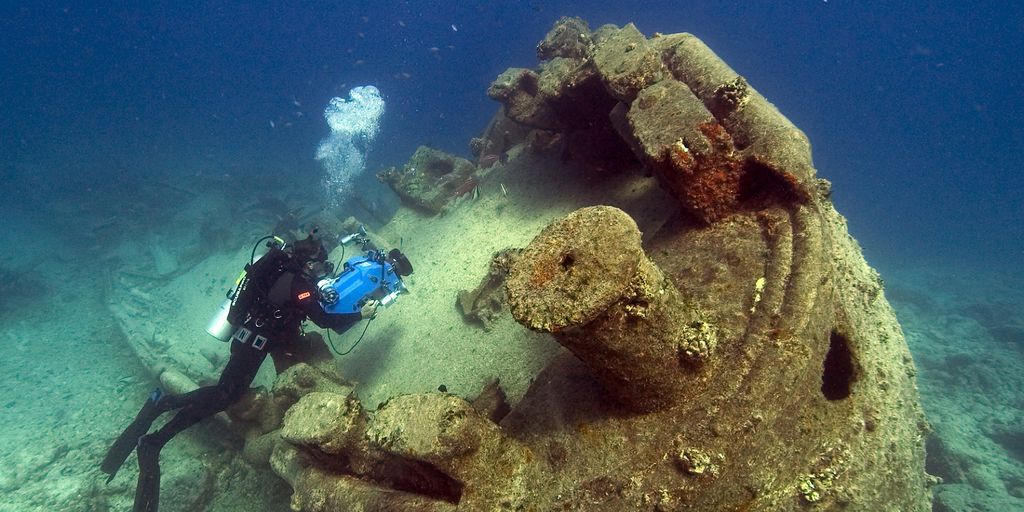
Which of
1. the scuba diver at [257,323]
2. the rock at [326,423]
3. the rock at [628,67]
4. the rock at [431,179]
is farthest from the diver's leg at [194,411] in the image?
the rock at [628,67]

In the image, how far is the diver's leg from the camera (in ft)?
18.6

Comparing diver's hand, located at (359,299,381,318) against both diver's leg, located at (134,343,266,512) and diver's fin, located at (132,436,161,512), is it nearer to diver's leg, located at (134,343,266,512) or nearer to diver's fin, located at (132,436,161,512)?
diver's leg, located at (134,343,266,512)

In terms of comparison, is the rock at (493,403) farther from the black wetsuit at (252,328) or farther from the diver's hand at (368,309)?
the black wetsuit at (252,328)

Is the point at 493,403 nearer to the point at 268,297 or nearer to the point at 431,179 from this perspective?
the point at 268,297

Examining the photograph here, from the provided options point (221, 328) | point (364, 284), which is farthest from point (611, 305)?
point (221, 328)

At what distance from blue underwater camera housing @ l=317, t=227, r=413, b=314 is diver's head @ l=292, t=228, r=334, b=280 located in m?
0.37

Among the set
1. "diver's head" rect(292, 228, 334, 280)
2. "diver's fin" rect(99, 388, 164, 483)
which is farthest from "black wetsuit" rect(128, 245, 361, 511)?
"diver's fin" rect(99, 388, 164, 483)

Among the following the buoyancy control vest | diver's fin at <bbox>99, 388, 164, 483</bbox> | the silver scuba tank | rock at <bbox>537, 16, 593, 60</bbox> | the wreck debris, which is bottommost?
diver's fin at <bbox>99, 388, 164, 483</bbox>

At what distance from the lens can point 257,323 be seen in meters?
6.01

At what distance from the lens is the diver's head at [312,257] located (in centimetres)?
617

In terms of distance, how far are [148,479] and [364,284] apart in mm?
3535

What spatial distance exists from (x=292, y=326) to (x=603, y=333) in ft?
17.3

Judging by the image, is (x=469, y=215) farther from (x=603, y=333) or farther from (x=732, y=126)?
(x=603, y=333)

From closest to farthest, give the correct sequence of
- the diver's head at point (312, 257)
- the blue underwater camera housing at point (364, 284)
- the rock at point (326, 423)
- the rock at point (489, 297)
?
the rock at point (326, 423) → the rock at point (489, 297) → the blue underwater camera housing at point (364, 284) → the diver's head at point (312, 257)
